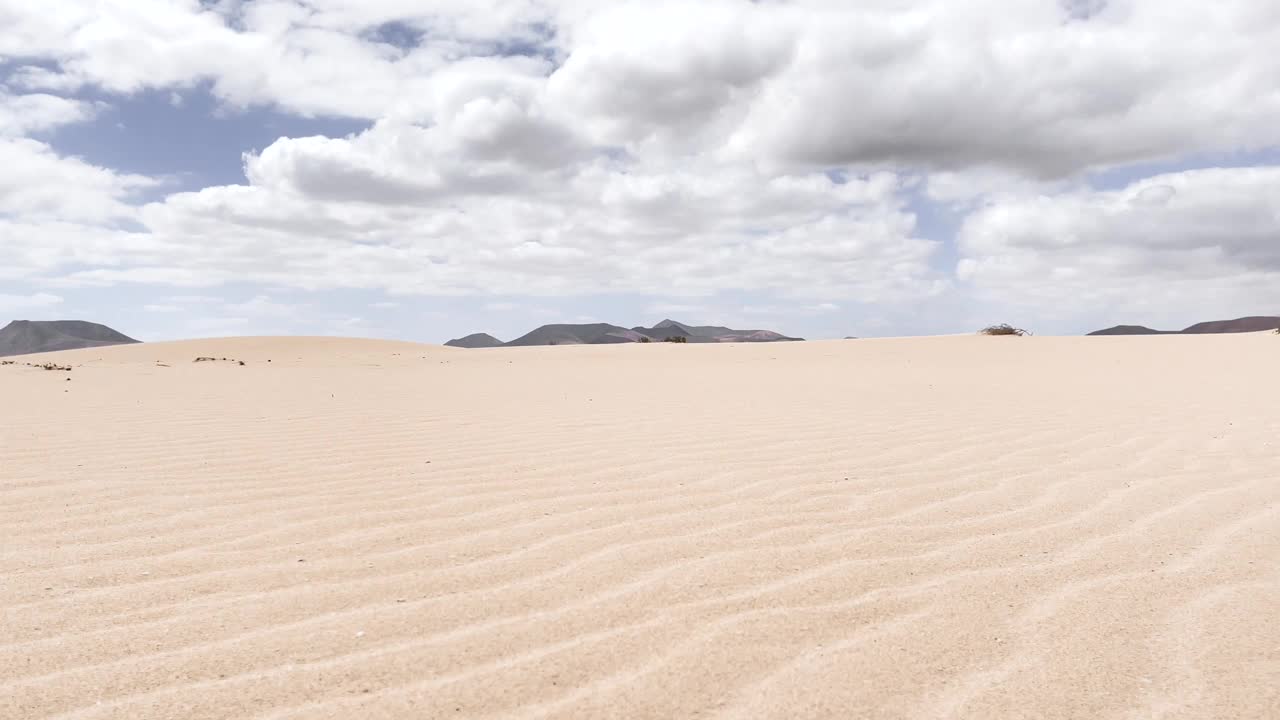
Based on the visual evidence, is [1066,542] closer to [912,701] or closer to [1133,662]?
[1133,662]

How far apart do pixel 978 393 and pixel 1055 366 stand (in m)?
6.22

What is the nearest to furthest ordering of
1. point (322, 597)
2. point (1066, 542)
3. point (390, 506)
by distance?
point (322, 597)
point (1066, 542)
point (390, 506)

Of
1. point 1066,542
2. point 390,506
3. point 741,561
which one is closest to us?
point 741,561

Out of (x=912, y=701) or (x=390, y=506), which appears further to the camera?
(x=390, y=506)

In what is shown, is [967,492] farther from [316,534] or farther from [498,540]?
[316,534]

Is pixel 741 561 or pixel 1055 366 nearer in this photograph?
A: pixel 741 561

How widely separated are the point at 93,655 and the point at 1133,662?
294cm

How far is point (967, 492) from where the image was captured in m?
4.69

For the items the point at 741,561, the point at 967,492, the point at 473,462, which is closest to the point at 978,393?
the point at 967,492

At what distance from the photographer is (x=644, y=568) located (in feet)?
10.9

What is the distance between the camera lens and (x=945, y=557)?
11.5 ft

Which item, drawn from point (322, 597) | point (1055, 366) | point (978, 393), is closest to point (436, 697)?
point (322, 597)

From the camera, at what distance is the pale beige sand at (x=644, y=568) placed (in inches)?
92.0

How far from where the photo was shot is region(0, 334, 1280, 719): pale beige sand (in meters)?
2.34
